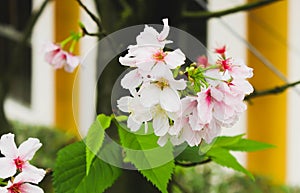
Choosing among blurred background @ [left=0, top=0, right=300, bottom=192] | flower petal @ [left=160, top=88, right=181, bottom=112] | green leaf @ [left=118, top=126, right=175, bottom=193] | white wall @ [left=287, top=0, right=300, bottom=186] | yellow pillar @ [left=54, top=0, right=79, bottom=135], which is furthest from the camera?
yellow pillar @ [left=54, top=0, right=79, bottom=135]

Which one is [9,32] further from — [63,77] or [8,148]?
[8,148]

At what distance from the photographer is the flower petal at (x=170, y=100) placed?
2.00ft

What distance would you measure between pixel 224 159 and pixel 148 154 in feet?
0.41

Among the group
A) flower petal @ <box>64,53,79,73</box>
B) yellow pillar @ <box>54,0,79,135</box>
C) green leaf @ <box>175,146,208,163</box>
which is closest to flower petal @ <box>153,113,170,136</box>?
green leaf @ <box>175,146,208,163</box>

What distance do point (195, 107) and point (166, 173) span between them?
134 millimetres

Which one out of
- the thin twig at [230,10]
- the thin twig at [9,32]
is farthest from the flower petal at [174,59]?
the thin twig at [9,32]

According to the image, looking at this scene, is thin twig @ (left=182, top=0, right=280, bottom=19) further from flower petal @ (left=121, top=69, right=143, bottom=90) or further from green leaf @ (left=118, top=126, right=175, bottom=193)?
flower petal @ (left=121, top=69, right=143, bottom=90)

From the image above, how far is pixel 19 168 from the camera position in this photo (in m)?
0.67

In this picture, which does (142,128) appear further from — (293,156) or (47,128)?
(293,156)

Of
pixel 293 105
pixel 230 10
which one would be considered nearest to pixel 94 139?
pixel 230 10

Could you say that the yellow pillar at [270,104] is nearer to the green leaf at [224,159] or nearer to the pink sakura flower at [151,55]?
the green leaf at [224,159]

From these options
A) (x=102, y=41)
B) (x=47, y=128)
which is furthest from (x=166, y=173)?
(x=47, y=128)

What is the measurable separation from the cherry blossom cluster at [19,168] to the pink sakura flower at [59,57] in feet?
1.01

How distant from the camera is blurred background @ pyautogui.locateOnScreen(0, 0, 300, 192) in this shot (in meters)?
1.08
